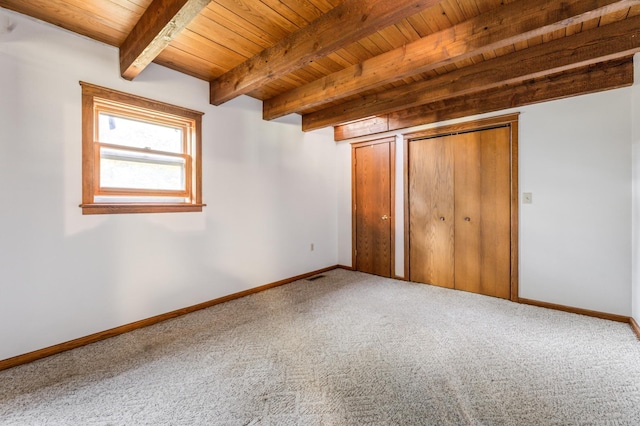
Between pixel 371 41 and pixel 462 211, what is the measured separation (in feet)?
7.73

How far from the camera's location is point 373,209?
14.7 feet

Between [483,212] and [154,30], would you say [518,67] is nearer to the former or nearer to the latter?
[483,212]

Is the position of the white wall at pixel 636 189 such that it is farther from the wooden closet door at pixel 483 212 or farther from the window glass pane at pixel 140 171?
the window glass pane at pixel 140 171

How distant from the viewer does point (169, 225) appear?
284 centimetres

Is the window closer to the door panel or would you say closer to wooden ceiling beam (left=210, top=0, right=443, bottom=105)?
wooden ceiling beam (left=210, top=0, right=443, bottom=105)

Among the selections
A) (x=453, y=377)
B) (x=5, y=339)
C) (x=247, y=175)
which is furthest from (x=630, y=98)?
(x=5, y=339)

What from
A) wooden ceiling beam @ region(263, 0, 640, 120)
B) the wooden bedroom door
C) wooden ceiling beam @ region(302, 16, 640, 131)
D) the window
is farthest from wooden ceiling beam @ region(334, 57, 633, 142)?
the window

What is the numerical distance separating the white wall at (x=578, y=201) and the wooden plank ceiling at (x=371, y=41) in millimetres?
262

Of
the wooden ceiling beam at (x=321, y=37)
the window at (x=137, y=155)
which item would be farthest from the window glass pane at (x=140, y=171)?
the wooden ceiling beam at (x=321, y=37)

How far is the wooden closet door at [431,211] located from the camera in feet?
12.3

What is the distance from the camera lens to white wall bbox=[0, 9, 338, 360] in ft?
6.66

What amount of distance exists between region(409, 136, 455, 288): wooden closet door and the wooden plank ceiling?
909 mm

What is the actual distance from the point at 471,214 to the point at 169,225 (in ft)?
11.5

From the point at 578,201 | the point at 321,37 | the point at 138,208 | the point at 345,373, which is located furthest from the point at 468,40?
the point at 138,208
